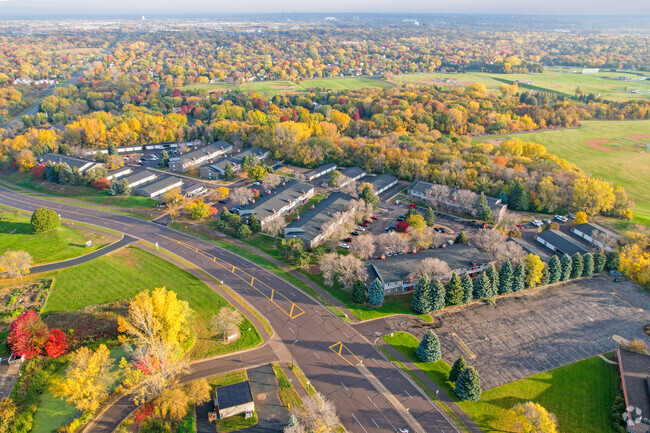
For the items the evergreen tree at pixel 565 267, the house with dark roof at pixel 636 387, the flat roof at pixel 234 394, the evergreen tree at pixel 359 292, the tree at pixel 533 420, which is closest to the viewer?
the tree at pixel 533 420

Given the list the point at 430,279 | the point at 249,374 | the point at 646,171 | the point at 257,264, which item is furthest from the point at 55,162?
the point at 646,171

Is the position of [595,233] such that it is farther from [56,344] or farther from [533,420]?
[56,344]

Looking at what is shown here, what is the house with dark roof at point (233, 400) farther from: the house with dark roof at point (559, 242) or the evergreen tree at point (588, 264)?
the house with dark roof at point (559, 242)

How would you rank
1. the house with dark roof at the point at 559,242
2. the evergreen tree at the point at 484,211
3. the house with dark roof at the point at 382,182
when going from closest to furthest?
the house with dark roof at the point at 559,242, the evergreen tree at the point at 484,211, the house with dark roof at the point at 382,182

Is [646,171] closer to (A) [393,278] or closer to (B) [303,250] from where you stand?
(A) [393,278]

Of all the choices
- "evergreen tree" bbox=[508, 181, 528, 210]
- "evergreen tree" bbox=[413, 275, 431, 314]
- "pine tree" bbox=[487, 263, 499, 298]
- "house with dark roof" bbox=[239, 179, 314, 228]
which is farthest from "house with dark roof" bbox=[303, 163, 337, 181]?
"pine tree" bbox=[487, 263, 499, 298]

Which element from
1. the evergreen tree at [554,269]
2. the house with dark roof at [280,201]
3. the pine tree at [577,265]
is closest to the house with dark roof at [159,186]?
the house with dark roof at [280,201]
